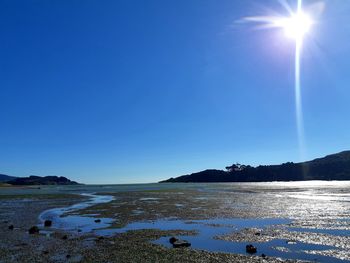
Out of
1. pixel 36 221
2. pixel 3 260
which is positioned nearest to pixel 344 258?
pixel 3 260

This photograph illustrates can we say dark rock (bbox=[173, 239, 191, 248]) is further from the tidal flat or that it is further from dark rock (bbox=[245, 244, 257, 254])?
dark rock (bbox=[245, 244, 257, 254])

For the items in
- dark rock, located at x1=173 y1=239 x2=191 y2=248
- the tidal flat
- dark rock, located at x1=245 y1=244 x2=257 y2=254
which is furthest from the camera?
dark rock, located at x1=173 y1=239 x2=191 y2=248

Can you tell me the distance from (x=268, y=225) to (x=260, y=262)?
13.2m

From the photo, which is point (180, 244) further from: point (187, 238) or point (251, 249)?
point (251, 249)

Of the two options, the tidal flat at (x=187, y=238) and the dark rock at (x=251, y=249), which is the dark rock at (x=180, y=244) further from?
the dark rock at (x=251, y=249)

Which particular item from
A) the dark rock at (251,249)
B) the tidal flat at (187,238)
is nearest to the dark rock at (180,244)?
the tidal flat at (187,238)

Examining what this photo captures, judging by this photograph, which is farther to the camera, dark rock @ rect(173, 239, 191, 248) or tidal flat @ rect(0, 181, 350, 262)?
dark rock @ rect(173, 239, 191, 248)

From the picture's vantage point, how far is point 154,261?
60.2 feet

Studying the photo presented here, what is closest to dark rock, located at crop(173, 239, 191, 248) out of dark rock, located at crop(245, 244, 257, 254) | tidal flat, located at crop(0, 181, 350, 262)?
tidal flat, located at crop(0, 181, 350, 262)

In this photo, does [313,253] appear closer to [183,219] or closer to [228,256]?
[228,256]

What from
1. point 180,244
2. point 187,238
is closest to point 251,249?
point 180,244

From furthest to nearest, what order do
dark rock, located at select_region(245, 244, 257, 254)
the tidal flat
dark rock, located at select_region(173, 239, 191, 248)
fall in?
1. dark rock, located at select_region(173, 239, 191, 248)
2. dark rock, located at select_region(245, 244, 257, 254)
3. the tidal flat

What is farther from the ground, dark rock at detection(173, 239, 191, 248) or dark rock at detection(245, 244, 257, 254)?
dark rock at detection(173, 239, 191, 248)

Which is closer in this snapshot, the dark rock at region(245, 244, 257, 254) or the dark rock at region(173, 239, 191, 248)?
the dark rock at region(245, 244, 257, 254)
